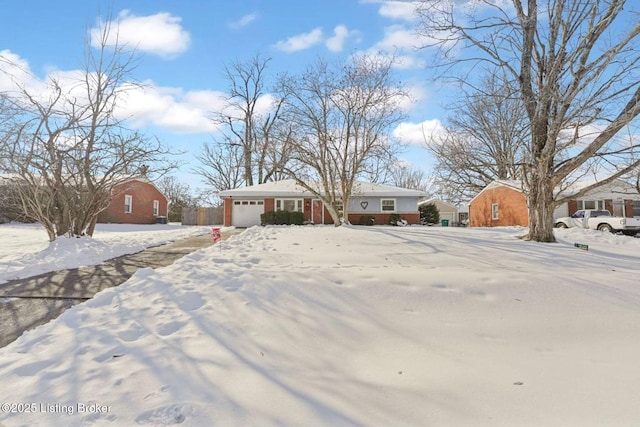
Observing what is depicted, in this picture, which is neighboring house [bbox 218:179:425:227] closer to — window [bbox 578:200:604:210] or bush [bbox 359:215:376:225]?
bush [bbox 359:215:376:225]

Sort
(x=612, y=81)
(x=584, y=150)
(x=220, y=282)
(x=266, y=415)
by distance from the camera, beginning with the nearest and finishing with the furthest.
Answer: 1. (x=266, y=415)
2. (x=220, y=282)
3. (x=612, y=81)
4. (x=584, y=150)

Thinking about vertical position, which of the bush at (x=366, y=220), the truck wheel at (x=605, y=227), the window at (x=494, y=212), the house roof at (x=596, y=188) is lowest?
the truck wheel at (x=605, y=227)

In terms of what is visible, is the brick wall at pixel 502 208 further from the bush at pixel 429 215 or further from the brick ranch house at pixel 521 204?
the bush at pixel 429 215

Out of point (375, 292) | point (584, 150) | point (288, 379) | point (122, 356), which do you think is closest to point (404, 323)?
point (375, 292)

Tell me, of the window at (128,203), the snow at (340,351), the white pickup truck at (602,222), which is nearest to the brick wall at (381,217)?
the white pickup truck at (602,222)

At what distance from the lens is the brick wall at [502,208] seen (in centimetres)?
2497

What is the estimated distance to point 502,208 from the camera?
27266 millimetres

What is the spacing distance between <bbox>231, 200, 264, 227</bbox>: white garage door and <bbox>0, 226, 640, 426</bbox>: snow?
2037 cm

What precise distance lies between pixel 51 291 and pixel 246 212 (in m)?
20.6

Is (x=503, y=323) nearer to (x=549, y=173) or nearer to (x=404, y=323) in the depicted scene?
(x=404, y=323)

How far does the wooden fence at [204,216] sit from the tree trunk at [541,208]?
2562 centimetres

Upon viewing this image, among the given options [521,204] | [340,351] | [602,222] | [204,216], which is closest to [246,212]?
[204,216]

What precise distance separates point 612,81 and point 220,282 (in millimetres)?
8982

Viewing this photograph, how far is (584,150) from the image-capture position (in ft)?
31.8
